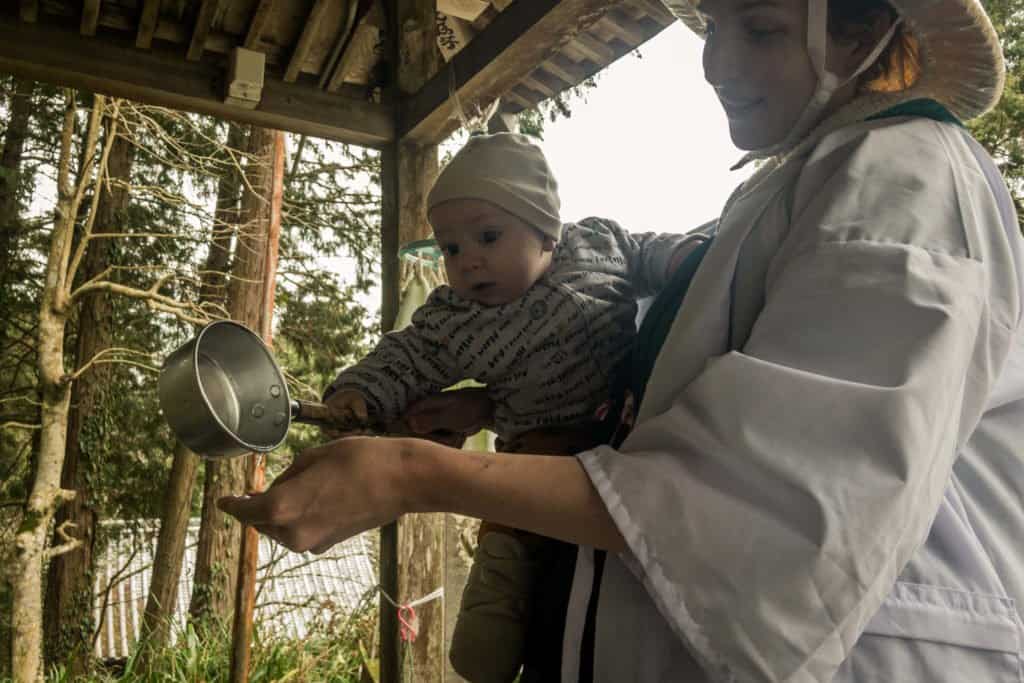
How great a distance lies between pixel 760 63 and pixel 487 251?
64 centimetres

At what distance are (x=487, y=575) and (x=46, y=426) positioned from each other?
7.42 meters

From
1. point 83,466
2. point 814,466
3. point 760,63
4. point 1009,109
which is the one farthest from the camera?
point 83,466

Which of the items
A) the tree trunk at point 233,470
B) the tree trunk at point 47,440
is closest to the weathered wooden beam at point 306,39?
the tree trunk at point 233,470

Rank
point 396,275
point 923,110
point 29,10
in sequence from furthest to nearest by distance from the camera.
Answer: point 396,275 < point 29,10 < point 923,110

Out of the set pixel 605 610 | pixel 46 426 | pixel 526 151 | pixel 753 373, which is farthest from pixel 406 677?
pixel 46 426

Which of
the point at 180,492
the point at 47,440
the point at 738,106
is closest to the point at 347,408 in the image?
the point at 738,106

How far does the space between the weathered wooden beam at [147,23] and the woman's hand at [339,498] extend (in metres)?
2.54

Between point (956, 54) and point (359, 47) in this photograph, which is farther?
point (359, 47)

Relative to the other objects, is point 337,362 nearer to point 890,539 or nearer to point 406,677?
point 406,677

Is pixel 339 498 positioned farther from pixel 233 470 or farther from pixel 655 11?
pixel 233 470

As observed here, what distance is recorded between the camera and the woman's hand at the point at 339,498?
2.51ft

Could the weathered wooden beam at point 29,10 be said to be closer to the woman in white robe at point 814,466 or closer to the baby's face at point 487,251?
the baby's face at point 487,251

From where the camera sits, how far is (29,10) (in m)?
2.71

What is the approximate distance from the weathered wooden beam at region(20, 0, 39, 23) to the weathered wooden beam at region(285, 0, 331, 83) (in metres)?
0.84
